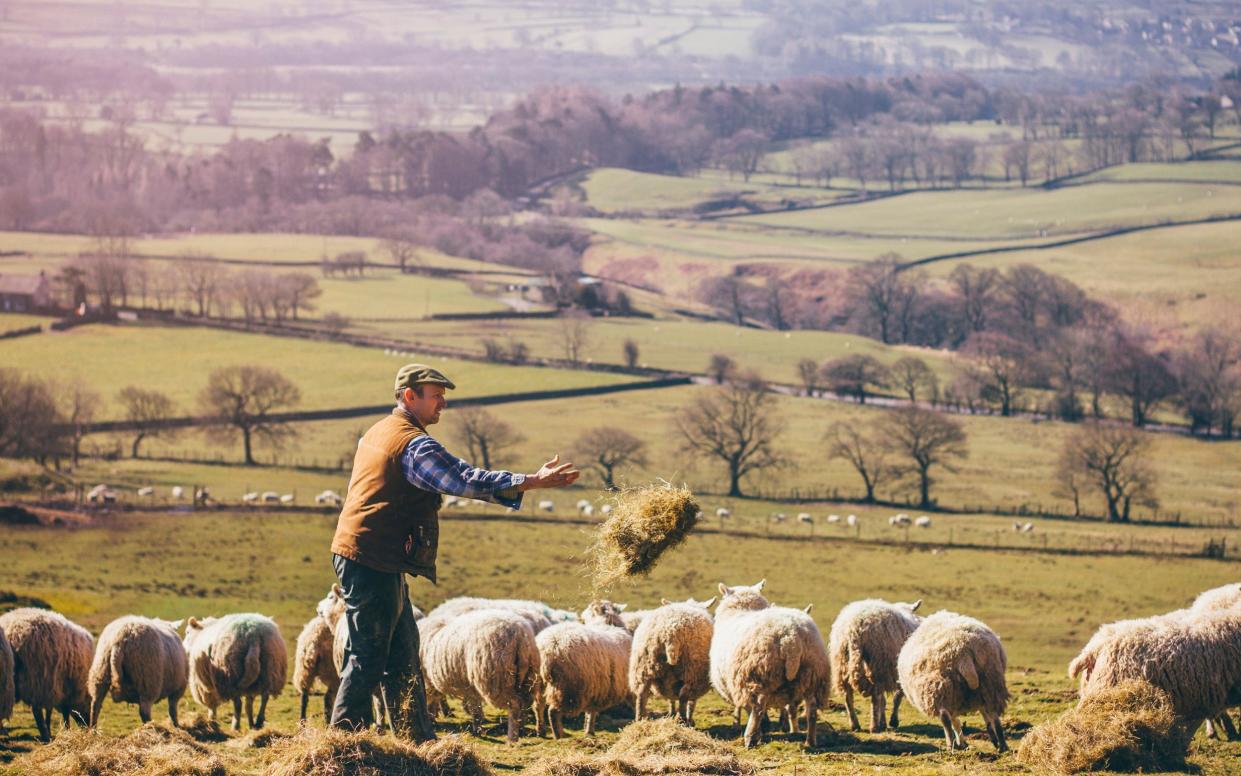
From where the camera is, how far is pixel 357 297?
417 ft

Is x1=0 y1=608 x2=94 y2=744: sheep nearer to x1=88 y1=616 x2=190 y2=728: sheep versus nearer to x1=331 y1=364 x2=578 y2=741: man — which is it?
x1=88 y1=616 x2=190 y2=728: sheep

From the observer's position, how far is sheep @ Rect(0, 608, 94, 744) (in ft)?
66.0

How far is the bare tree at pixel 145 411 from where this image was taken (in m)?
82.6

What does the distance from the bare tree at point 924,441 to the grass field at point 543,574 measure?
1919cm

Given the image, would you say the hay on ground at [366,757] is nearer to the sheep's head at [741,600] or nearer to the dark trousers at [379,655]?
the dark trousers at [379,655]

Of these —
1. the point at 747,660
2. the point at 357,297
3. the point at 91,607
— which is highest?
the point at 357,297

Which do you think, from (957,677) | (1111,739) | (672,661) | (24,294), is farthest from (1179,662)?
(24,294)

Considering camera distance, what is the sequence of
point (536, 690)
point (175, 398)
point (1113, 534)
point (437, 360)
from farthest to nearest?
point (437, 360) < point (175, 398) < point (1113, 534) < point (536, 690)

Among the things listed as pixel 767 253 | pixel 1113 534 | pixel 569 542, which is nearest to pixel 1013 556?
pixel 1113 534

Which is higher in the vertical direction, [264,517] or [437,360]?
[437,360]

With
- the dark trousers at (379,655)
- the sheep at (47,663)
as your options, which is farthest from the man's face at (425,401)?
the sheep at (47,663)

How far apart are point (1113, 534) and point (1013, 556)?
943cm

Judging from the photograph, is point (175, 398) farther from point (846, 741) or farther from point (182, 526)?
point (846, 741)

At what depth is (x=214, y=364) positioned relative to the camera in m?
101
